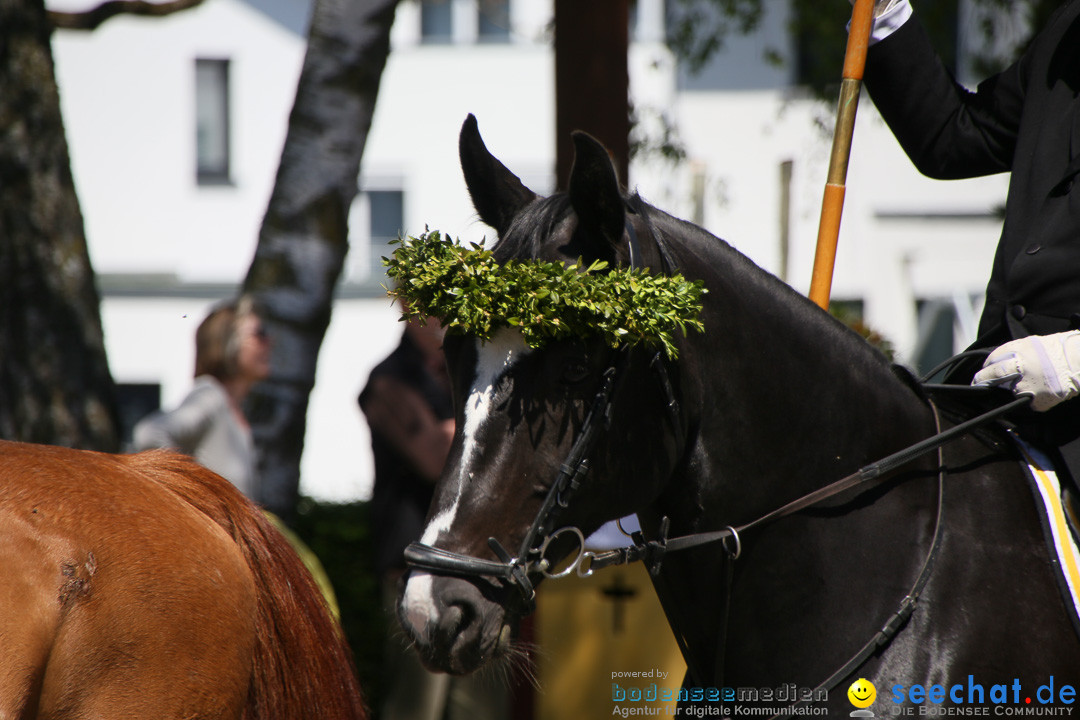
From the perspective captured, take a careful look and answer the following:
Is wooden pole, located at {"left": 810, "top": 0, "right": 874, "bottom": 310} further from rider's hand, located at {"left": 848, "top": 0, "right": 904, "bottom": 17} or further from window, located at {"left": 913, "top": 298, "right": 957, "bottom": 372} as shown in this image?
window, located at {"left": 913, "top": 298, "right": 957, "bottom": 372}

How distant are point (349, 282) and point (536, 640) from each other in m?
11.2

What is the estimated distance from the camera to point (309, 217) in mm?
5930

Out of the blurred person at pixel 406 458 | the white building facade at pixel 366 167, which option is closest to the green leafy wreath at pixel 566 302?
the blurred person at pixel 406 458

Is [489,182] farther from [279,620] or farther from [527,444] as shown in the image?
[279,620]

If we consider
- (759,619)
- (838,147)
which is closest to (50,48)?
(838,147)

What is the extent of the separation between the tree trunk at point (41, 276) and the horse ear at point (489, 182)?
10.8 feet

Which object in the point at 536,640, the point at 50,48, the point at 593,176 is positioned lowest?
the point at 536,640

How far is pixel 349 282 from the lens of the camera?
51.1 ft

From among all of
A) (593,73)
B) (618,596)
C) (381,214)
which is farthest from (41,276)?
(381,214)

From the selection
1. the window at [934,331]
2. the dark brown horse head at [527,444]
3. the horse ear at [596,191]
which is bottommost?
the window at [934,331]

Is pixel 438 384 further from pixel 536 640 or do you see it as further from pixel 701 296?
pixel 701 296

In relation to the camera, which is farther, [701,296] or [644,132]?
[644,132]

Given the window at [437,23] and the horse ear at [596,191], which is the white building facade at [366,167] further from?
the horse ear at [596,191]

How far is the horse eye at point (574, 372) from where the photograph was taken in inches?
76.3
